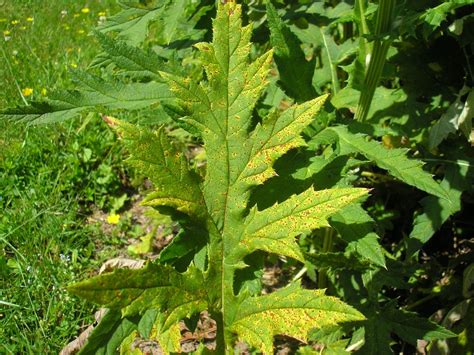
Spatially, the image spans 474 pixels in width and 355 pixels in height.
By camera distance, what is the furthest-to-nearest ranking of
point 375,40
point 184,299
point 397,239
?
point 397,239, point 375,40, point 184,299

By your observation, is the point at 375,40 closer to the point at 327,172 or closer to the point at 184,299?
the point at 327,172

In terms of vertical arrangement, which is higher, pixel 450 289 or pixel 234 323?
pixel 234 323

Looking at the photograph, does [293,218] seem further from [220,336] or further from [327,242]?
[327,242]

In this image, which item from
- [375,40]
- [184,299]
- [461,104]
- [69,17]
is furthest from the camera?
[69,17]

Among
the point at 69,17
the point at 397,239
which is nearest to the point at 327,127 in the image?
the point at 397,239

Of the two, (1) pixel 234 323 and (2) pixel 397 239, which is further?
(2) pixel 397 239

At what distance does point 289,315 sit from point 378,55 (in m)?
0.84

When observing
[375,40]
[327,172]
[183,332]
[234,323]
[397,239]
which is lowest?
[183,332]

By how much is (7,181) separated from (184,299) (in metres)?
1.78

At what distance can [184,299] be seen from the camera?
1225mm

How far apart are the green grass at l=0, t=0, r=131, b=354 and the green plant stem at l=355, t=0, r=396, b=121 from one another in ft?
3.11

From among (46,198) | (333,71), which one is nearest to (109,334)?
(333,71)

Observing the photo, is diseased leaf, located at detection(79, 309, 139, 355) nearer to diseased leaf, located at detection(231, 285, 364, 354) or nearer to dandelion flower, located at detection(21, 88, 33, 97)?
diseased leaf, located at detection(231, 285, 364, 354)

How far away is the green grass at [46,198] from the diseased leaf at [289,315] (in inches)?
43.3
